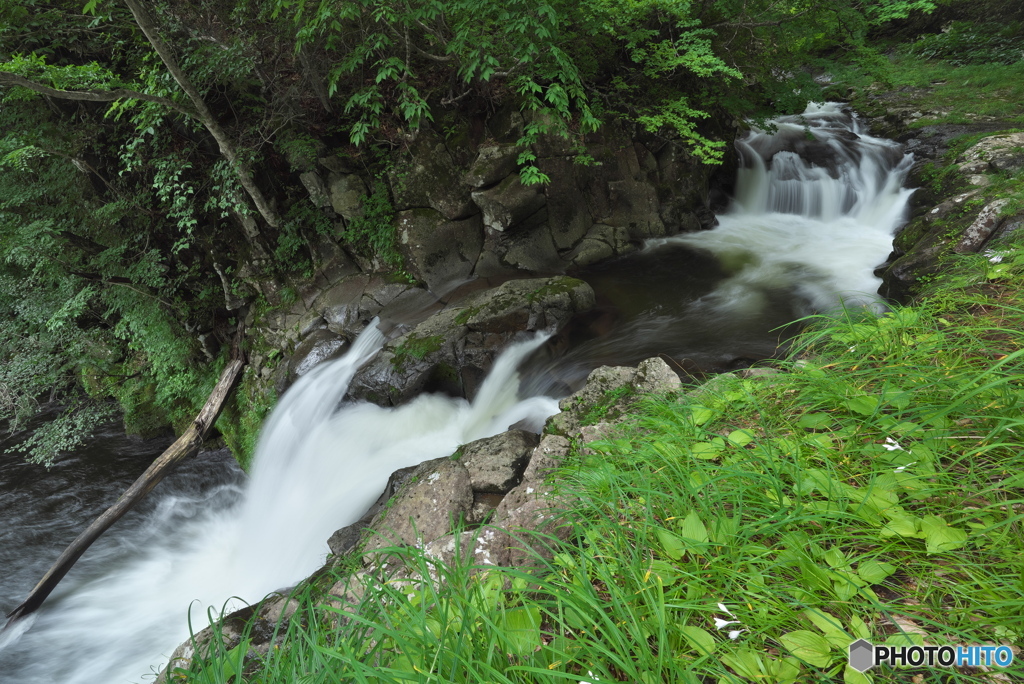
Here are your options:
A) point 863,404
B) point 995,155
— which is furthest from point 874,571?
point 995,155

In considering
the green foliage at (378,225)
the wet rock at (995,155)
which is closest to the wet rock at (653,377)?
the green foliage at (378,225)

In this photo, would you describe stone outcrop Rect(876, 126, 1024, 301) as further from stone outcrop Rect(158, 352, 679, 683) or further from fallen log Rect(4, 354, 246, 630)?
fallen log Rect(4, 354, 246, 630)

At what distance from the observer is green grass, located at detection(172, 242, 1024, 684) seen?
Answer: 47.8 inches

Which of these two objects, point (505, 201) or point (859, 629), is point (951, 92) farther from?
point (859, 629)

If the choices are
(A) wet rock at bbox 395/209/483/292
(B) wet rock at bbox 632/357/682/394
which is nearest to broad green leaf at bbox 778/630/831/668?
(B) wet rock at bbox 632/357/682/394

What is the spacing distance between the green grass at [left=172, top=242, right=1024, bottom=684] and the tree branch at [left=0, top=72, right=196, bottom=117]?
5663 millimetres

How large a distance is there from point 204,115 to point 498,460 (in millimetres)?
5499

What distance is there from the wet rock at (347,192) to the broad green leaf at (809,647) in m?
7.38

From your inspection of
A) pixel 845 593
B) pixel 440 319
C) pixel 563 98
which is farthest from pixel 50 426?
pixel 845 593

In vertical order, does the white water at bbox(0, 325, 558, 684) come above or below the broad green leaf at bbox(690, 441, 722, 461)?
below

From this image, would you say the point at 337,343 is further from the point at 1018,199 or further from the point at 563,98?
the point at 1018,199

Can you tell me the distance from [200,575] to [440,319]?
393 cm

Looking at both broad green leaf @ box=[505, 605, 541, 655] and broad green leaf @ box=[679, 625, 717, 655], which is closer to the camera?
broad green leaf @ box=[679, 625, 717, 655]

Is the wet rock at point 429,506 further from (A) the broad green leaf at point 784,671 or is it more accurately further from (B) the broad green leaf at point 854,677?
(B) the broad green leaf at point 854,677
